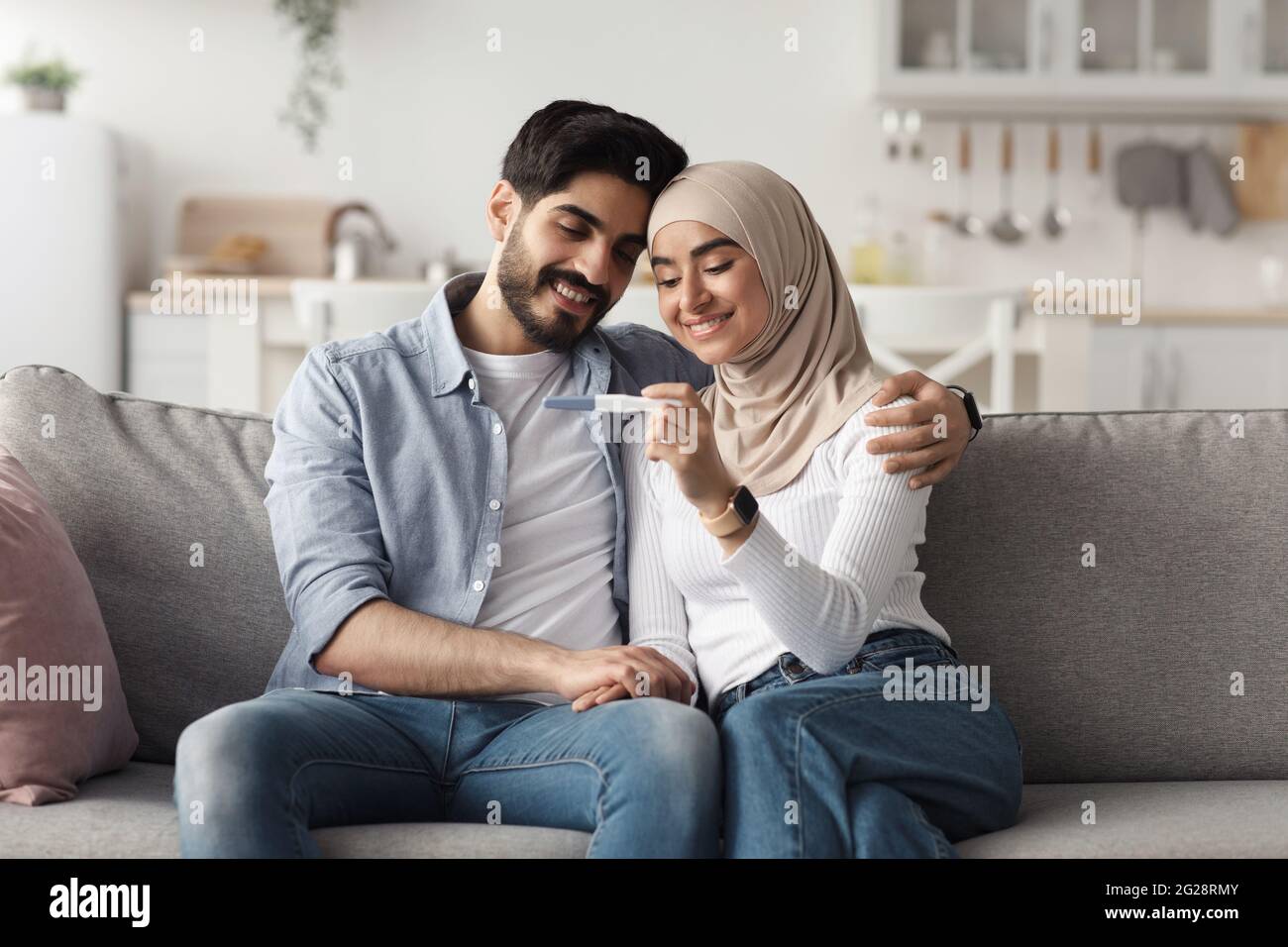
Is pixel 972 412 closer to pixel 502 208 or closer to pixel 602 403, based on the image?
pixel 602 403

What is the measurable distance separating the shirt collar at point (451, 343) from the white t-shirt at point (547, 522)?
48mm

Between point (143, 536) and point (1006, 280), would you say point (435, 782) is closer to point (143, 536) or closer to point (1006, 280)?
point (143, 536)

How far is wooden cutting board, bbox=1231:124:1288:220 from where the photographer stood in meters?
4.82

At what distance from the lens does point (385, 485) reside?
5.30 feet

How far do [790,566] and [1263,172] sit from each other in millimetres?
4232

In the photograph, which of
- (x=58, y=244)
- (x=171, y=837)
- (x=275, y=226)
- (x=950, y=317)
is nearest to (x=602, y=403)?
(x=171, y=837)

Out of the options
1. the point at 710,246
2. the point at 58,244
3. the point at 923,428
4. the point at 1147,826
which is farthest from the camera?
the point at 58,244

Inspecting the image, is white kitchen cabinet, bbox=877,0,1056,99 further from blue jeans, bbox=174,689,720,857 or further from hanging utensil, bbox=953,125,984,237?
blue jeans, bbox=174,689,720,857

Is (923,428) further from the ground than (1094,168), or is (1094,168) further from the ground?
(1094,168)

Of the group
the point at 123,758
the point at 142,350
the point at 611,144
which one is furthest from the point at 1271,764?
the point at 142,350

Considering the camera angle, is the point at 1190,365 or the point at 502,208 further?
the point at 1190,365

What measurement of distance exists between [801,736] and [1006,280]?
3.92 m


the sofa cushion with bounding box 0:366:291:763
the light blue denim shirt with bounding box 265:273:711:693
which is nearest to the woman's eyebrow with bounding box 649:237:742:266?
the light blue denim shirt with bounding box 265:273:711:693
